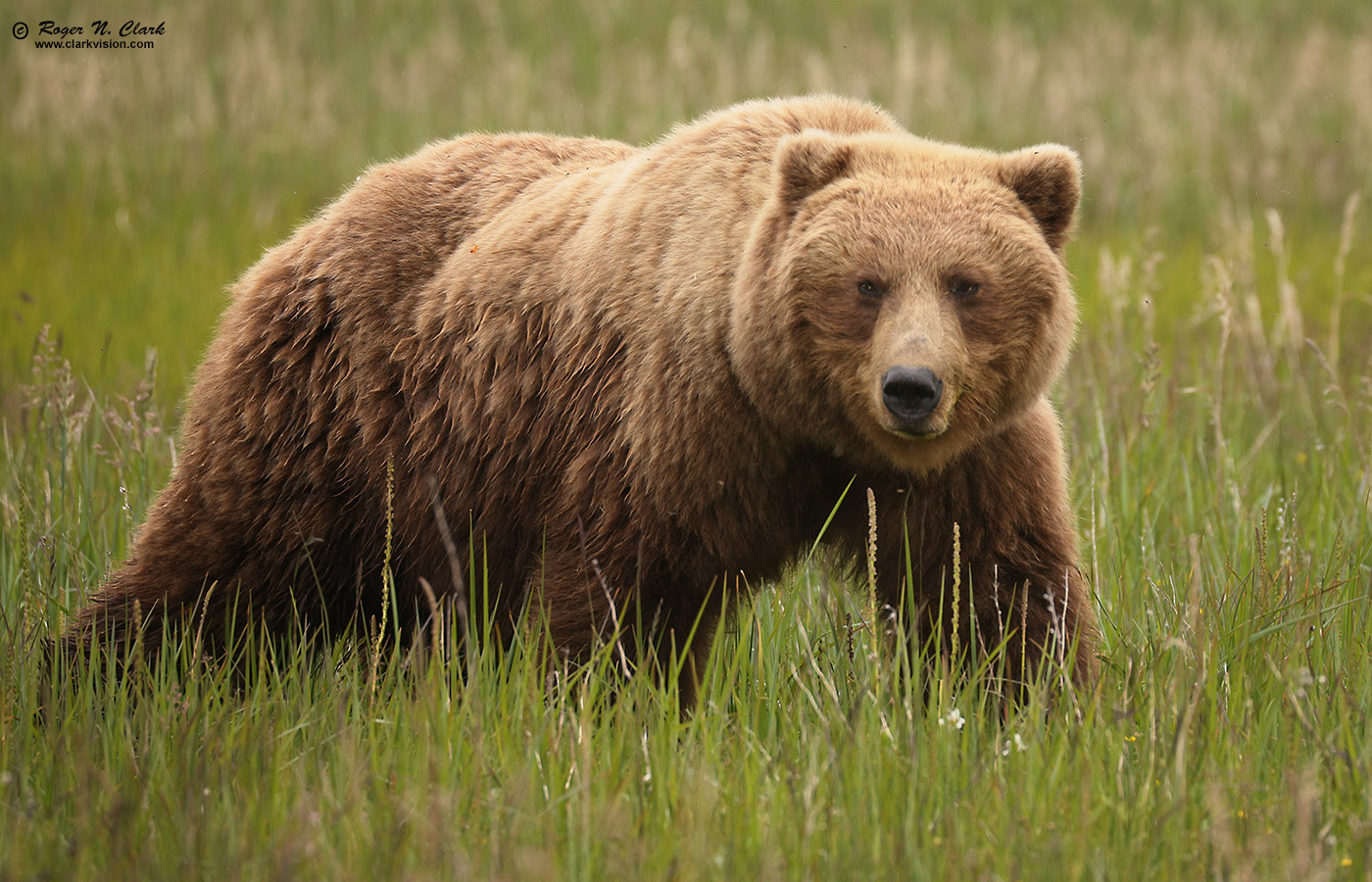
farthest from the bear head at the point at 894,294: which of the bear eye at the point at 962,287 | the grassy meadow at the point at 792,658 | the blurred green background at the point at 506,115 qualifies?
the blurred green background at the point at 506,115

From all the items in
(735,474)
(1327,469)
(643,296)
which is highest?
(643,296)

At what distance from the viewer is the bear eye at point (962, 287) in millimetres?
3451

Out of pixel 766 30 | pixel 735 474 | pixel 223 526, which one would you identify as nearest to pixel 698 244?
pixel 735 474

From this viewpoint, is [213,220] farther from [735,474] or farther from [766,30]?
[735,474]

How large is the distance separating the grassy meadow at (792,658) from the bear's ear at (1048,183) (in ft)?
2.85

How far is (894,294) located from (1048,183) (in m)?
0.54

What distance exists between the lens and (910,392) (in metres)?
3.24

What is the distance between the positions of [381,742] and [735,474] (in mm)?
1028

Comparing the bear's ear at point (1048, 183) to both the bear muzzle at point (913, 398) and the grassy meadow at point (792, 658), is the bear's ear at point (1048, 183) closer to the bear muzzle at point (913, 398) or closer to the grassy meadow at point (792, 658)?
the bear muzzle at point (913, 398)

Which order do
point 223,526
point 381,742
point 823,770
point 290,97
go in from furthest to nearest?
1. point 290,97
2. point 223,526
3. point 381,742
4. point 823,770

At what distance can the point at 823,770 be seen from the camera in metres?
2.98

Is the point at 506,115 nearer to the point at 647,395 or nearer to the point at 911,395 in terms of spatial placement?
the point at 647,395

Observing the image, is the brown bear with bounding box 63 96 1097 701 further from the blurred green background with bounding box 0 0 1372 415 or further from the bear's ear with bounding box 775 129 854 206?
the blurred green background with bounding box 0 0 1372 415

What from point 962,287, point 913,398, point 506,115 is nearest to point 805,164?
point 962,287
